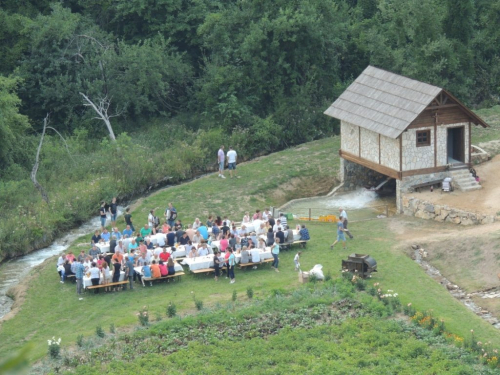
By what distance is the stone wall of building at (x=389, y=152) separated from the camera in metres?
31.1

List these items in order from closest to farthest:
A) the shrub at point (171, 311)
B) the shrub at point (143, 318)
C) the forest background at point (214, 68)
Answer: the shrub at point (143, 318)
the shrub at point (171, 311)
the forest background at point (214, 68)

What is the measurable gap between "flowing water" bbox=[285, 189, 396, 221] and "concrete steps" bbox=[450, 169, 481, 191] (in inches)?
100

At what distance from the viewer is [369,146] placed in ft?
108

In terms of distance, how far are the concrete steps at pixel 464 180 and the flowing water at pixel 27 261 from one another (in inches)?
514

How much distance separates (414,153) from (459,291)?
784 cm

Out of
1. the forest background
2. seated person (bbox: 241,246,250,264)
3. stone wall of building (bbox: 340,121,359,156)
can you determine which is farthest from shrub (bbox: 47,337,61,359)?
the forest background

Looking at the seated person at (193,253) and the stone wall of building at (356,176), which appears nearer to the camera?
the seated person at (193,253)


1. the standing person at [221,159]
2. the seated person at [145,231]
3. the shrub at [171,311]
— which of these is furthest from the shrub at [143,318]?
the standing person at [221,159]

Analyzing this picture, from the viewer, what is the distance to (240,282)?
84.1 feet

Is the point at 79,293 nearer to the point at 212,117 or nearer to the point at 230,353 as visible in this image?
the point at 230,353

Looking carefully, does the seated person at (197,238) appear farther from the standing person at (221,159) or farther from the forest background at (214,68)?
the forest background at (214,68)

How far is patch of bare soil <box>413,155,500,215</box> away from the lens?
95.8ft

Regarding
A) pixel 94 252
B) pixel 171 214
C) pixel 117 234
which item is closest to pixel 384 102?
pixel 171 214

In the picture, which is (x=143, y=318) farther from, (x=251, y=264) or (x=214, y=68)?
(x=214, y=68)
